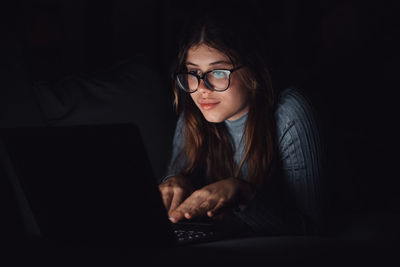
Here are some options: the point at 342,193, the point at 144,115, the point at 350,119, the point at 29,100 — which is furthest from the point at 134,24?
the point at 342,193

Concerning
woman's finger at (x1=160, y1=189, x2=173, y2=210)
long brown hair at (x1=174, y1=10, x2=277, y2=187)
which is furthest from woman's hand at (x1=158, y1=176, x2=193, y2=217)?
long brown hair at (x1=174, y1=10, x2=277, y2=187)

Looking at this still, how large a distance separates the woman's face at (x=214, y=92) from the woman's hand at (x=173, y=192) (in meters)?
0.22

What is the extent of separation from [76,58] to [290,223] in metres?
1.61

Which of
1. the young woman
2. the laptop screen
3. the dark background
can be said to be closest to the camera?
the laptop screen

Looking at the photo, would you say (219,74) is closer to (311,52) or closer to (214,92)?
(214,92)


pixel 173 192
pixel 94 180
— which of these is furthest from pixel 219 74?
pixel 94 180

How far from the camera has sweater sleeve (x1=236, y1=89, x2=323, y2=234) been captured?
99 cm

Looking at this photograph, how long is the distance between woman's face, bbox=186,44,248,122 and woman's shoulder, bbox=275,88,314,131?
0.12 metres

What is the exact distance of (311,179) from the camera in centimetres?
102

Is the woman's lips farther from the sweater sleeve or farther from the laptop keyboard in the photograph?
the laptop keyboard

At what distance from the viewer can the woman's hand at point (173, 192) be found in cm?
107

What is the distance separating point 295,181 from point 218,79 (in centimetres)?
37

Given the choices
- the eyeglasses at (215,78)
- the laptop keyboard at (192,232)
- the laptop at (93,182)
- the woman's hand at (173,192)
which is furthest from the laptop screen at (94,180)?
the eyeglasses at (215,78)

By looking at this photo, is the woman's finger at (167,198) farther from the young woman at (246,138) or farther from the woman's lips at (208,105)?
the woman's lips at (208,105)
